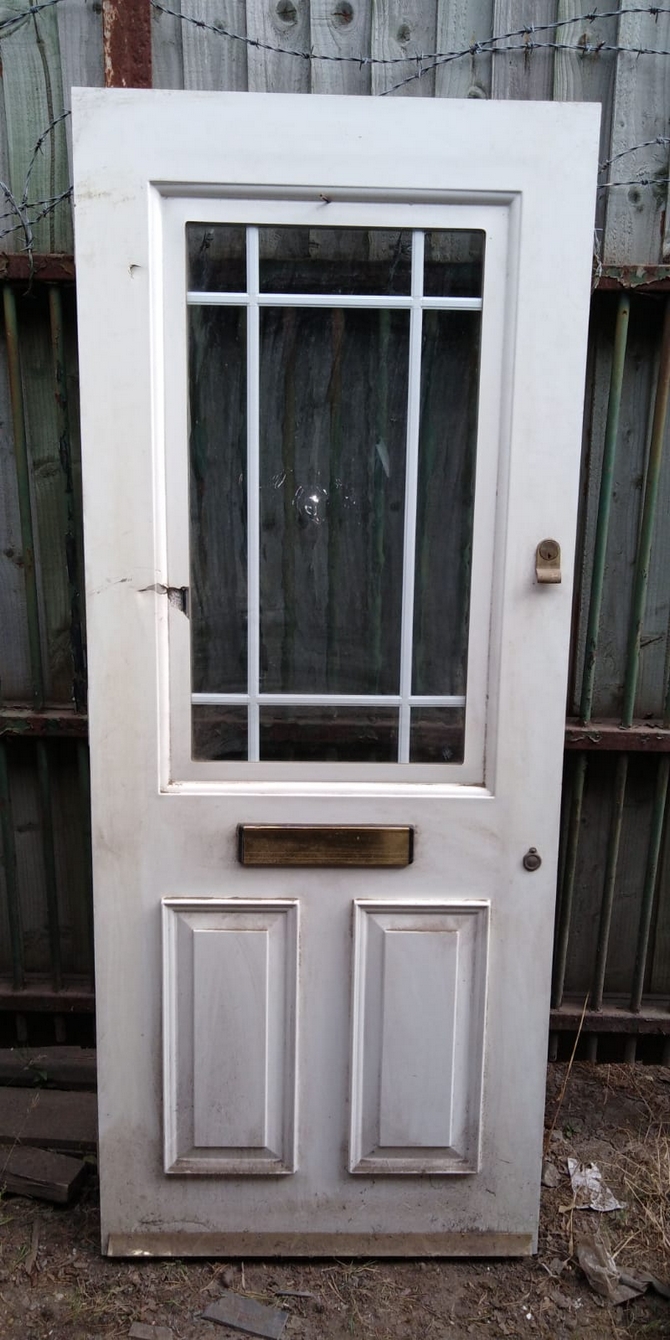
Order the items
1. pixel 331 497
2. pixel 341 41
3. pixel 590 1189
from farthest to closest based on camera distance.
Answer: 1. pixel 590 1189
2. pixel 341 41
3. pixel 331 497

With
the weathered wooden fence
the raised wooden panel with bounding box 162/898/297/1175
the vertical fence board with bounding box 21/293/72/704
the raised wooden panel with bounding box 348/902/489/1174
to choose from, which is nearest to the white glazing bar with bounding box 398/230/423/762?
the weathered wooden fence

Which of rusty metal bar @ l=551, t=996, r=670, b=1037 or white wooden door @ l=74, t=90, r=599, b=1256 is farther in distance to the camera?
rusty metal bar @ l=551, t=996, r=670, b=1037

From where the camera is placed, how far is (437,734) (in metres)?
1.74

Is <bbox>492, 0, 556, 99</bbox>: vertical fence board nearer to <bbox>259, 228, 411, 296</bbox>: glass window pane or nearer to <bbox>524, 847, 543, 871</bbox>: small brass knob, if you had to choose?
<bbox>259, 228, 411, 296</bbox>: glass window pane

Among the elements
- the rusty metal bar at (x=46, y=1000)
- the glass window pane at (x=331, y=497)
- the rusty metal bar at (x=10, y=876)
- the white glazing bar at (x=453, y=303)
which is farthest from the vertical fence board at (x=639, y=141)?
the rusty metal bar at (x=46, y=1000)

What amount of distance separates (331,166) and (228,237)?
231 millimetres

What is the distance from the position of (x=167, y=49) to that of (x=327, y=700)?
157 cm

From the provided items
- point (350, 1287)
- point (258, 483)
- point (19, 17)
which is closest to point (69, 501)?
point (258, 483)

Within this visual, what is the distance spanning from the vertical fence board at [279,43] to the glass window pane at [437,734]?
1.50m

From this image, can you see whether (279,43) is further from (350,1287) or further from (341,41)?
(350,1287)

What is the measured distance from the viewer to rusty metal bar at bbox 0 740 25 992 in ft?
7.36

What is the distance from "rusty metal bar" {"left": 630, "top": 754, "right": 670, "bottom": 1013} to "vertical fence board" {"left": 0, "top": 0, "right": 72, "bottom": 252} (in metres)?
2.06

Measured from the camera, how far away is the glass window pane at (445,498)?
1643 millimetres

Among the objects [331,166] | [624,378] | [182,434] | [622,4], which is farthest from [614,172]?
[182,434]
